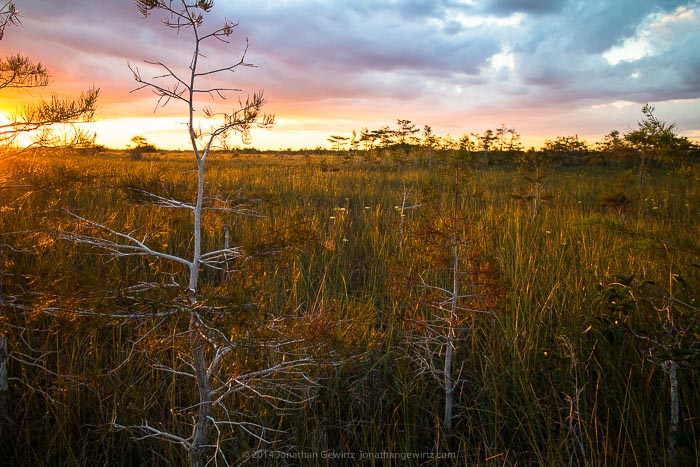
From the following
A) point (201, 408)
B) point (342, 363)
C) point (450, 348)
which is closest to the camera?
point (201, 408)

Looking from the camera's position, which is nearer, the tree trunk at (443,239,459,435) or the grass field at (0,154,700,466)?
the grass field at (0,154,700,466)

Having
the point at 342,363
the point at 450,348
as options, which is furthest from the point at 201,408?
the point at 450,348

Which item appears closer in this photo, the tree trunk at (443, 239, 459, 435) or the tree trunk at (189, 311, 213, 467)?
the tree trunk at (189, 311, 213, 467)

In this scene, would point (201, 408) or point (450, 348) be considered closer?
point (201, 408)

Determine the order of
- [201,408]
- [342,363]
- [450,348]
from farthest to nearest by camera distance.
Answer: [450,348], [342,363], [201,408]

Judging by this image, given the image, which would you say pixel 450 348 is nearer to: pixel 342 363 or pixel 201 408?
pixel 342 363

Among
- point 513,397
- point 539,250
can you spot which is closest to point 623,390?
point 513,397

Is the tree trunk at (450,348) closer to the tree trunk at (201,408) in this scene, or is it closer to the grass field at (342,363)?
the grass field at (342,363)

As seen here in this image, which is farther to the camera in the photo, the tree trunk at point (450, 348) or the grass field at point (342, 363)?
the tree trunk at point (450, 348)

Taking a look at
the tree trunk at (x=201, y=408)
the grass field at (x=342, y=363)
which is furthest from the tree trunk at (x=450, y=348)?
the tree trunk at (x=201, y=408)

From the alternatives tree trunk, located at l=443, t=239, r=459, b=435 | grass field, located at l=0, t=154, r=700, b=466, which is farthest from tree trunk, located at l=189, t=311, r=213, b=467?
tree trunk, located at l=443, t=239, r=459, b=435

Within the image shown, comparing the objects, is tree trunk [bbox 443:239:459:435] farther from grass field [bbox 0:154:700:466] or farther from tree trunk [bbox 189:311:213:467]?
tree trunk [bbox 189:311:213:467]

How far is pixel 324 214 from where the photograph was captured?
→ 6.94 metres

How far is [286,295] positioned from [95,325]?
7.80 feet
